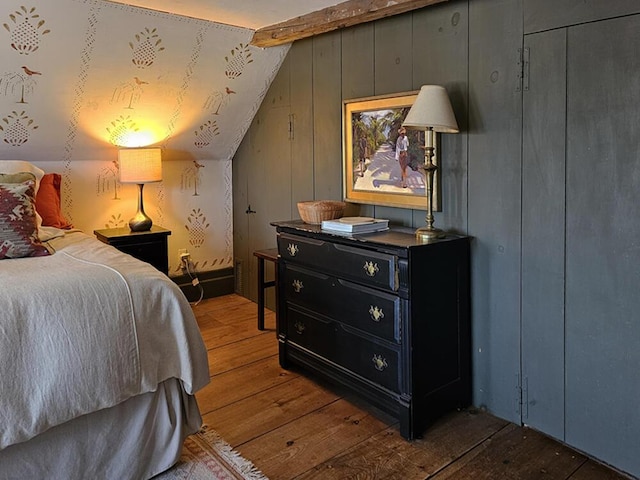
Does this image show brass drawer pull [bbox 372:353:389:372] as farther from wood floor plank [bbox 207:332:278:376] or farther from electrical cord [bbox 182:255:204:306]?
electrical cord [bbox 182:255:204:306]

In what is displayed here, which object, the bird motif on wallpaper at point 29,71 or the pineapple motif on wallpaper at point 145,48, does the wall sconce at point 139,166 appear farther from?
the bird motif on wallpaper at point 29,71

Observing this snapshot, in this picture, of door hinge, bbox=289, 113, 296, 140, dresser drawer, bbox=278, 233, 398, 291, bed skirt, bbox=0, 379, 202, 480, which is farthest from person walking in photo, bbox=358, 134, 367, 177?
bed skirt, bbox=0, 379, 202, 480

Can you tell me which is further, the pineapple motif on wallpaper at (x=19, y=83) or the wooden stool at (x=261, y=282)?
the wooden stool at (x=261, y=282)

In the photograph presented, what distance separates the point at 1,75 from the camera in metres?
2.97

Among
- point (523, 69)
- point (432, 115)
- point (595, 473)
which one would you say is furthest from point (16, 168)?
point (595, 473)

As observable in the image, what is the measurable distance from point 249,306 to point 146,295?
2.36 meters

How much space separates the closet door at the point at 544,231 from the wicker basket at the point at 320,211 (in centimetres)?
104

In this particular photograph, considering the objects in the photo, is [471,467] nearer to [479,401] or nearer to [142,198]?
[479,401]

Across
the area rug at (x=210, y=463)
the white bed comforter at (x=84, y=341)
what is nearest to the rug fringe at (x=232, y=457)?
the area rug at (x=210, y=463)

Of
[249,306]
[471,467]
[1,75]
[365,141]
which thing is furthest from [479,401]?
[1,75]

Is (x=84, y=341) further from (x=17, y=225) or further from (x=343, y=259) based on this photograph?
(x=343, y=259)

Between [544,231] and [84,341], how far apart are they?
1834 millimetres

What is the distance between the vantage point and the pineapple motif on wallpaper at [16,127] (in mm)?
3228

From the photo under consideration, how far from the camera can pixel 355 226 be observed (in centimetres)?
263
